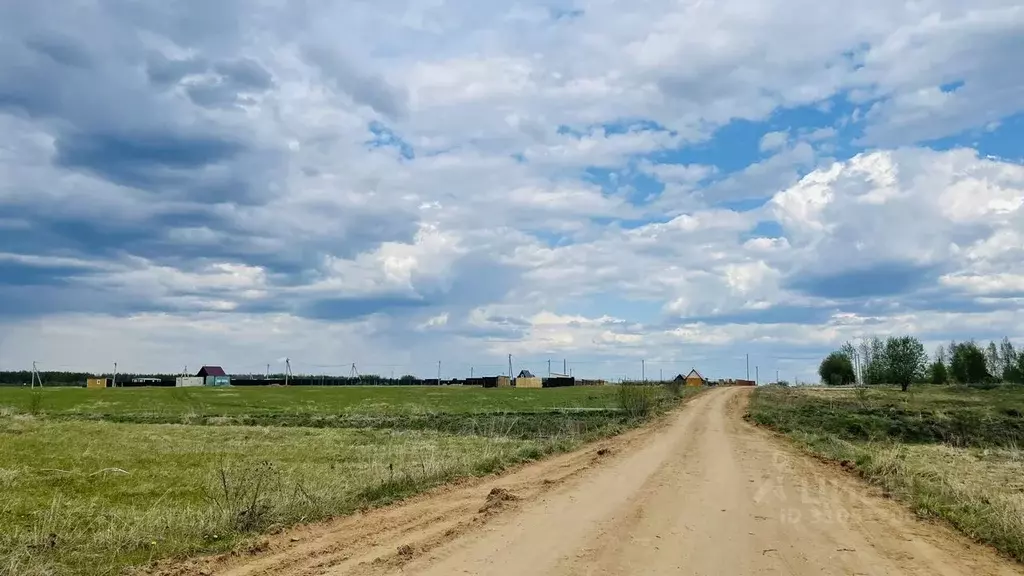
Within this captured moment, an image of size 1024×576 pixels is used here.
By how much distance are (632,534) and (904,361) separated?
11880cm

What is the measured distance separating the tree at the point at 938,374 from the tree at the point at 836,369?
20.7 metres

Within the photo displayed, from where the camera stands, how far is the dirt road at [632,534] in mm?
9711

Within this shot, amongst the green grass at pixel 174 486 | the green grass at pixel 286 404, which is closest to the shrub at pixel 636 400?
the green grass at pixel 174 486

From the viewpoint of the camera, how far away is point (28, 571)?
954cm

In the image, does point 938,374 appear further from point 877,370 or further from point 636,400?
point 636,400

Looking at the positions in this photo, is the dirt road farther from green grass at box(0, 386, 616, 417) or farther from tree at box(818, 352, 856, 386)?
tree at box(818, 352, 856, 386)

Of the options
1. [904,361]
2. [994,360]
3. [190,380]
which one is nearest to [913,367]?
[904,361]

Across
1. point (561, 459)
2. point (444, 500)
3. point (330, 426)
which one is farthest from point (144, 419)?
point (444, 500)

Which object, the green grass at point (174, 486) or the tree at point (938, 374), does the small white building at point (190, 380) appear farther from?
the tree at point (938, 374)

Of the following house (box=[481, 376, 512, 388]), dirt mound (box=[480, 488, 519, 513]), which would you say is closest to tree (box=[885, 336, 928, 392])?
house (box=[481, 376, 512, 388])

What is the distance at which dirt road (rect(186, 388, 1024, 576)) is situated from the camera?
971 cm

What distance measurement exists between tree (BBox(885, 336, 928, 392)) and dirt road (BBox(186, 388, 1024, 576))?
109126mm

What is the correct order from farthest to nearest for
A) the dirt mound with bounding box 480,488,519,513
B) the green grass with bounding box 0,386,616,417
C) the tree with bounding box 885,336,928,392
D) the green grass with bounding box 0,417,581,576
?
the tree with bounding box 885,336,928,392 → the green grass with bounding box 0,386,616,417 → the dirt mound with bounding box 480,488,519,513 → the green grass with bounding box 0,417,581,576

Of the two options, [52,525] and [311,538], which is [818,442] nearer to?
[311,538]
